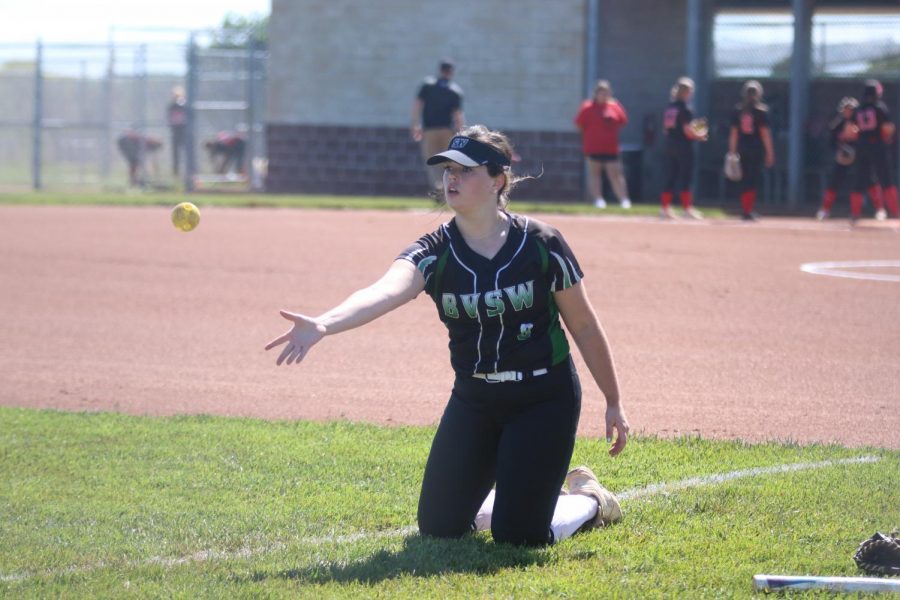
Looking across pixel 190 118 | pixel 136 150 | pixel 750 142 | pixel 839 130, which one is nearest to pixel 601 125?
pixel 750 142

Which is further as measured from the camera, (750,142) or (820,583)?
(750,142)

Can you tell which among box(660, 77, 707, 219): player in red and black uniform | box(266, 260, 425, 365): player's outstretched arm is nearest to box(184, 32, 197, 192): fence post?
box(660, 77, 707, 219): player in red and black uniform

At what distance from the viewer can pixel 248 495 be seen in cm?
580

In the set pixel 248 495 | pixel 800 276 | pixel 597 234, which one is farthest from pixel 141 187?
pixel 248 495

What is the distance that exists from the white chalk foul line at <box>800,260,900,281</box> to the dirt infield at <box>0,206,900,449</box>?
24cm

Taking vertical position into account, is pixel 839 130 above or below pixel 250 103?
below

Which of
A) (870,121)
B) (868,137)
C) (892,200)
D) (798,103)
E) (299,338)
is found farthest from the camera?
(798,103)

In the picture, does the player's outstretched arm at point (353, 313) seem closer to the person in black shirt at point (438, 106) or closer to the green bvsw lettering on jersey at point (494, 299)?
the green bvsw lettering on jersey at point (494, 299)

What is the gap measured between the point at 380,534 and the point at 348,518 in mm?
247

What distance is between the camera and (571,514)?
525cm

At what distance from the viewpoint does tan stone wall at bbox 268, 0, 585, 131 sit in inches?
940

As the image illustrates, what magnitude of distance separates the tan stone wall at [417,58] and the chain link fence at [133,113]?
1292mm

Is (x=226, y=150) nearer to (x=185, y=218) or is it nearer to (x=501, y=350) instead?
(x=185, y=218)

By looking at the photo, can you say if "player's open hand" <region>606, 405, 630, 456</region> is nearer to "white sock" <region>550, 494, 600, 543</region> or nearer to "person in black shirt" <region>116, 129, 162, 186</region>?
"white sock" <region>550, 494, 600, 543</region>
